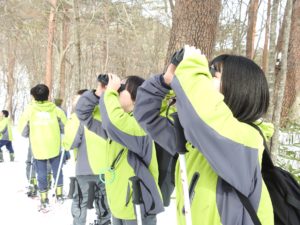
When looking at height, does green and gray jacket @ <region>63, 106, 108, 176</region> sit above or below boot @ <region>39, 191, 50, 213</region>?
above

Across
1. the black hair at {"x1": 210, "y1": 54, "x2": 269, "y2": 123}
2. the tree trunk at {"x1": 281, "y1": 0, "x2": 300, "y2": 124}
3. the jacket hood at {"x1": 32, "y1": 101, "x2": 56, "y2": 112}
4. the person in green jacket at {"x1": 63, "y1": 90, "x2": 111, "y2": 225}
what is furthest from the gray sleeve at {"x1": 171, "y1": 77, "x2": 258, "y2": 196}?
the tree trunk at {"x1": 281, "y1": 0, "x2": 300, "y2": 124}

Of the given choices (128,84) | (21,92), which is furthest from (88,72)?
(128,84)

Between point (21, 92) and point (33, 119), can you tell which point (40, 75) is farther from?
point (33, 119)

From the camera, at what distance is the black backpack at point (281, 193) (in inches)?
60.7

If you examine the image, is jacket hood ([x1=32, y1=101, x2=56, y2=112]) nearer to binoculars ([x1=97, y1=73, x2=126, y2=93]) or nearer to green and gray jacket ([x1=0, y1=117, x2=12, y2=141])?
binoculars ([x1=97, y1=73, x2=126, y2=93])

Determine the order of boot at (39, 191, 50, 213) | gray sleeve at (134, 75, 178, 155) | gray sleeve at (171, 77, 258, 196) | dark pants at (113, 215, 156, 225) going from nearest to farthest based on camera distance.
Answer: gray sleeve at (171, 77, 258, 196) < gray sleeve at (134, 75, 178, 155) < dark pants at (113, 215, 156, 225) < boot at (39, 191, 50, 213)

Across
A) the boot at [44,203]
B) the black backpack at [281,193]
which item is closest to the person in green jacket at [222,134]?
the black backpack at [281,193]

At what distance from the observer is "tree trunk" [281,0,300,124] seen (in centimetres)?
733

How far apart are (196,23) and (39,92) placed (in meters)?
2.93

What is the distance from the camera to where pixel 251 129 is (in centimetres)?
143

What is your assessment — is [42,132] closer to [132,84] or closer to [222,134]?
[132,84]

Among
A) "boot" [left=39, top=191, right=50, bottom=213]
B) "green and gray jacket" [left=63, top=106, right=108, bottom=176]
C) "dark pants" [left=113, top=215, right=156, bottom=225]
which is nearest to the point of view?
"dark pants" [left=113, top=215, right=156, bottom=225]

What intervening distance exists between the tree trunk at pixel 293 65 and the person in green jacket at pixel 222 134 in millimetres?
6413

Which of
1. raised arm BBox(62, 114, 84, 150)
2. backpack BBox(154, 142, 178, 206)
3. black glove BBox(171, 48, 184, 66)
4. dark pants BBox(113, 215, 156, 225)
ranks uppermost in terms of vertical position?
black glove BBox(171, 48, 184, 66)
